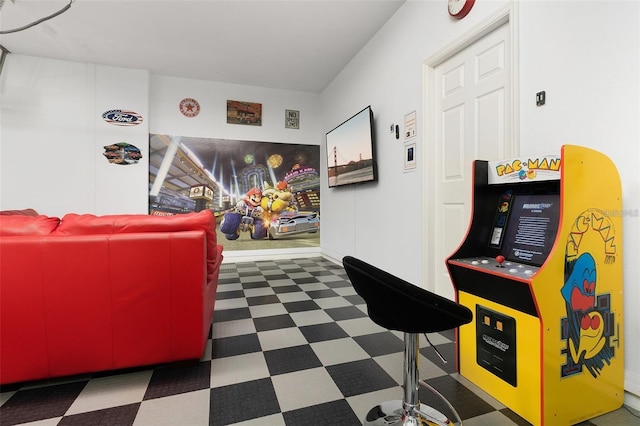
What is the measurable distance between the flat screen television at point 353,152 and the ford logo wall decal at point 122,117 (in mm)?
3177

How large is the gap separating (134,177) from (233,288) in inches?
110

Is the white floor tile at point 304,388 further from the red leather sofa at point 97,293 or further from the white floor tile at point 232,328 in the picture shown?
the white floor tile at point 232,328

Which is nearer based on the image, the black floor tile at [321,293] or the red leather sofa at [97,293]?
the red leather sofa at [97,293]

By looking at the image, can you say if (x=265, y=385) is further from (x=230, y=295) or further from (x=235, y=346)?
(x=230, y=295)

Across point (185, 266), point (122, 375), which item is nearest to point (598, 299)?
point (185, 266)

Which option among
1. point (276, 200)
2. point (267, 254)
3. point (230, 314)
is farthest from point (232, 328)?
point (276, 200)

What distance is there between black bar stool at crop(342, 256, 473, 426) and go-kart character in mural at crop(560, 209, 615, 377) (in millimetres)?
629

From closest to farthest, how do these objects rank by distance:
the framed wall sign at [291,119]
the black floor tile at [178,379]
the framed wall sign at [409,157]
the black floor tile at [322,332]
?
1. the black floor tile at [178,379]
2. the black floor tile at [322,332]
3. the framed wall sign at [409,157]
4. the framed wall sign at [291,119]

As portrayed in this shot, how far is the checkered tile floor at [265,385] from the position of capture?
4.67ft

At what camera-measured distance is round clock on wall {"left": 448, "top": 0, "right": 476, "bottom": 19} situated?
2324mm

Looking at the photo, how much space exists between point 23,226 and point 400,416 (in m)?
2.18

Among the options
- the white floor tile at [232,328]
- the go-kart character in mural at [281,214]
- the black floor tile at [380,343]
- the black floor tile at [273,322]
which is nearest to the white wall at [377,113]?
the go-kart character in mural at [281,214]

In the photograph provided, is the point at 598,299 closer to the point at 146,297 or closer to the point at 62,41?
the point at 146,297

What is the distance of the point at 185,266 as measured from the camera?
1.75 metres
